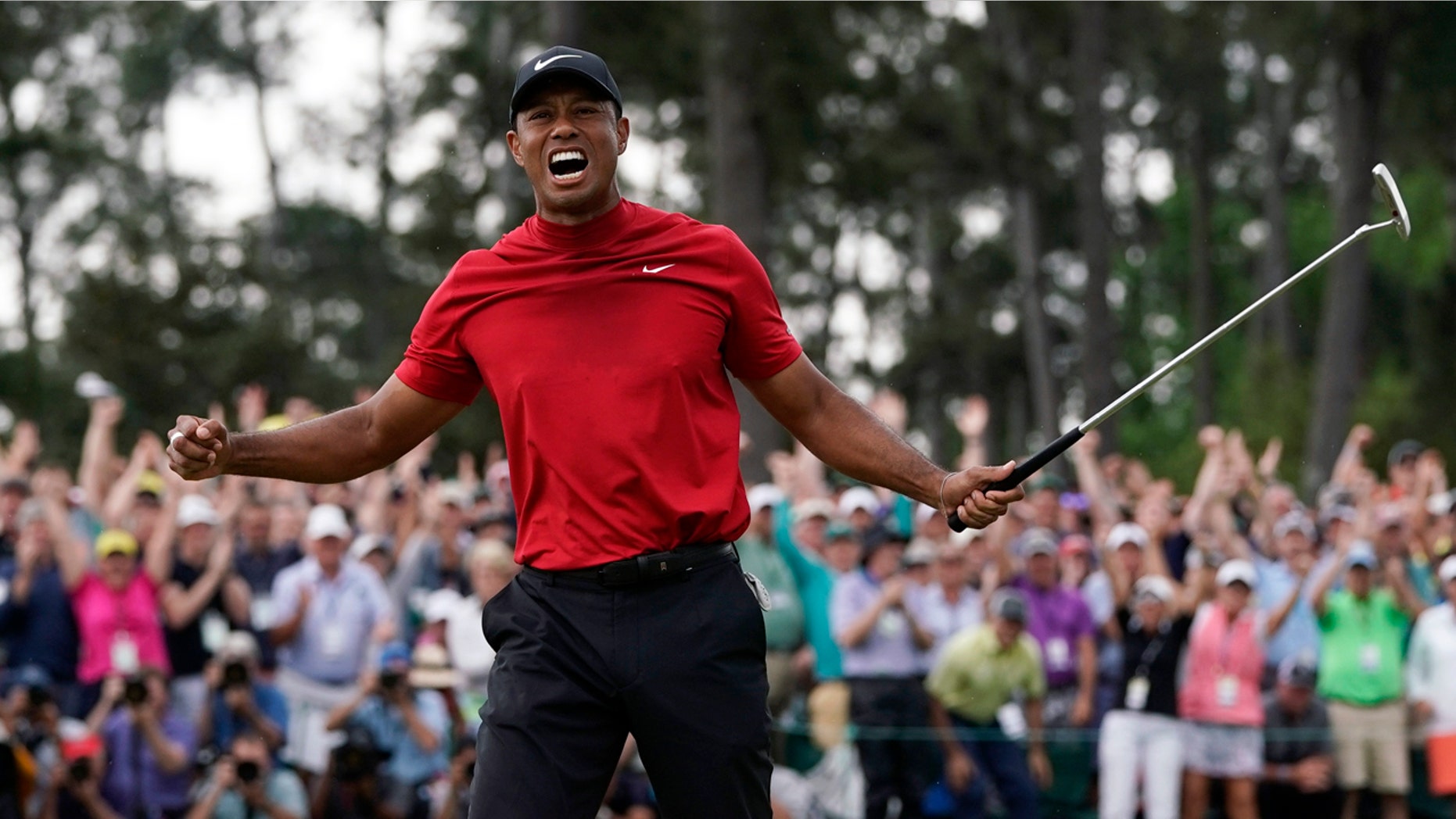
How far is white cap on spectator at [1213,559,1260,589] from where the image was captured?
12.3 m

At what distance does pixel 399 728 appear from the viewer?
35.7ft

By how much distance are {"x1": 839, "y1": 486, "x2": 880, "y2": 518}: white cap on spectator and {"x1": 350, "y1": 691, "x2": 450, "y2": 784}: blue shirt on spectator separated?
3.42 m

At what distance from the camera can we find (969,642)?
11945 millimetres

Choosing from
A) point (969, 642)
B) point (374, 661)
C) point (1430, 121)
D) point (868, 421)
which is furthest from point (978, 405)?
point (1430, 121)

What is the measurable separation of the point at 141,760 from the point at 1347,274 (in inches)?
727

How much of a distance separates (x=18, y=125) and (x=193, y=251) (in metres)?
3.39

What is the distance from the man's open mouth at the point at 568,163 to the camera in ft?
14.9

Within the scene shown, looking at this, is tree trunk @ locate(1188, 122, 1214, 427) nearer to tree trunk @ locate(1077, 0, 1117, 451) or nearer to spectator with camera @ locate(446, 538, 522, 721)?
tree trunk @ locate(1077, 0, 1117, 451)

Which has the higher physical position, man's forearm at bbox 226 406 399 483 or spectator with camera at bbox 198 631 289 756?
man's forearm at bbox 226 406 399 483

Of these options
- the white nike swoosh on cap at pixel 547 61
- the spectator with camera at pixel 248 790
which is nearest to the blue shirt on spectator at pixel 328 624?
the spectator with camera at pixel 248 790

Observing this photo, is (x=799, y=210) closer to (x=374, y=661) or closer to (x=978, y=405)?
(x=978, y=405)

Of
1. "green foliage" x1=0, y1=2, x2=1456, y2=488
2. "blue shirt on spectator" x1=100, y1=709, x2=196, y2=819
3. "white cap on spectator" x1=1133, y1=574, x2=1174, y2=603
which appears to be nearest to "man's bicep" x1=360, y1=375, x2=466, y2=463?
"blue shirt on spectator" x1=100, y1=709, x2=196, y2=819

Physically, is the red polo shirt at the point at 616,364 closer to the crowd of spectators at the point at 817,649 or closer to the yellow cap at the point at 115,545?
the crowd of spectators at the point at 817,649

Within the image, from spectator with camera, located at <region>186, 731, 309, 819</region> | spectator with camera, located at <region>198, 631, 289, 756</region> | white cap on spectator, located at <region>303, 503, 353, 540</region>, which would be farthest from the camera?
white cap on spectator, located at <region>303, 503, 353, 540</region>
